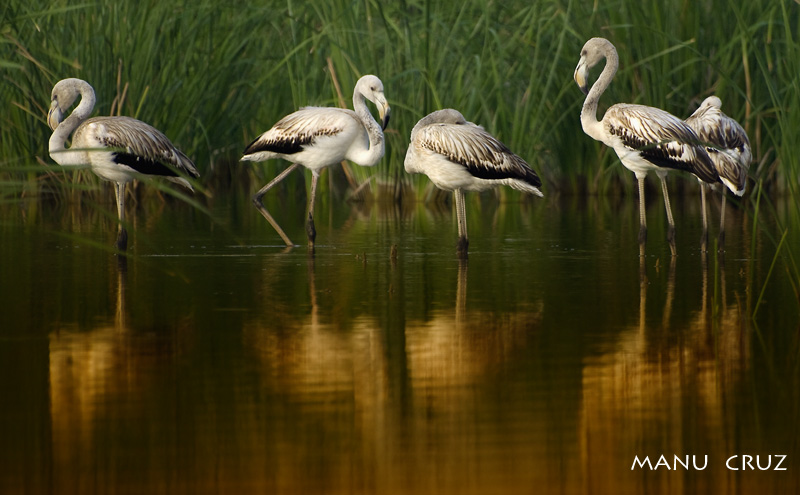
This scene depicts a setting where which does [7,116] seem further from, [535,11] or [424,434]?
[424,434]

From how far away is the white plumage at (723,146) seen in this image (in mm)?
9477

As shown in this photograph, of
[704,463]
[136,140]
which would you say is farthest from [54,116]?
[704,463]

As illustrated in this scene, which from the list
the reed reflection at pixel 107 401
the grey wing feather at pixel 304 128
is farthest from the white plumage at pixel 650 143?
the reed reflection at pixel 107 401

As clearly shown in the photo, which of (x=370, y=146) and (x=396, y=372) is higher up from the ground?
(x=370, y=146)

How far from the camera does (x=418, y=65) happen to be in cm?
1330

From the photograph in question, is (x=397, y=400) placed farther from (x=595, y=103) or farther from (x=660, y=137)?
(x=595, y=103)

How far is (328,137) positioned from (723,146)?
3101mm

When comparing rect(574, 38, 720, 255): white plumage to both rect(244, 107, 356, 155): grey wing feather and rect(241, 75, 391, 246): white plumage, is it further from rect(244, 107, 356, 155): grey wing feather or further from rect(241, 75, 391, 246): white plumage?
rect(244, 107, 356, 155): grey wing feather

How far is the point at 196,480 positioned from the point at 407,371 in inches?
65.2

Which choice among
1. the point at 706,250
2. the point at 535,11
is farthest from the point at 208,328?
the point at 535,11

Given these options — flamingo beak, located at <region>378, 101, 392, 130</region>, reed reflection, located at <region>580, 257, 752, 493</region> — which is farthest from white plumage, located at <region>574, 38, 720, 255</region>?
reed reflection, located at <region>580, 257, 752, 493</region>

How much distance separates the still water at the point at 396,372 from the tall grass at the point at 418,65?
363 centimetres

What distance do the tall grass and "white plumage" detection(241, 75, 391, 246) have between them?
1.80 m

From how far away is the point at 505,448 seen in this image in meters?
3.96
